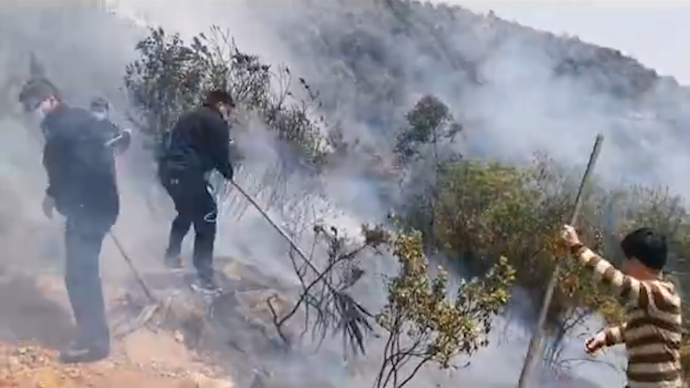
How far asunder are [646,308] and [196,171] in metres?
2.11

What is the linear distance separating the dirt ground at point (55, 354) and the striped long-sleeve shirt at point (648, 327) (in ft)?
5.61

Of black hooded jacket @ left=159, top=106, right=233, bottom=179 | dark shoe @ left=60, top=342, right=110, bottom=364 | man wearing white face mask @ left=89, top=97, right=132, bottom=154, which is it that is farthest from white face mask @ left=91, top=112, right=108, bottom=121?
dark shoe @ left=60, top=342, right=110, bottom=364

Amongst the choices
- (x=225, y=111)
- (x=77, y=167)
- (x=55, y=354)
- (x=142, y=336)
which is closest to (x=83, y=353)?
(x=55, y=354)

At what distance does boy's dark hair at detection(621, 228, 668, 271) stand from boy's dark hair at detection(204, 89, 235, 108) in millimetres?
2024

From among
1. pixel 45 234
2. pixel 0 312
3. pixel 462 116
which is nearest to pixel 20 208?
pixel 45 234

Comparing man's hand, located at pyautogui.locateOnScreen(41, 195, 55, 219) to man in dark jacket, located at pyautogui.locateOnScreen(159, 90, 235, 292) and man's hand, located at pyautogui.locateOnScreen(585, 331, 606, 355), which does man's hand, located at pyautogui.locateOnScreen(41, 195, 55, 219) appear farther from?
man's hand, located at pyautogui.locateOnScreen(585, 331, 606, 355)

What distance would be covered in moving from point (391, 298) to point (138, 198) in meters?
1.18

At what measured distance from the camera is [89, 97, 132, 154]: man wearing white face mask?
434 cm

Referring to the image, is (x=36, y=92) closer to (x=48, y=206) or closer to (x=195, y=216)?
(x=48, y=206)

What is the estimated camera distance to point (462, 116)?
214 inches

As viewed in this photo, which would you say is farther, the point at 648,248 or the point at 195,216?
the point at 195,216

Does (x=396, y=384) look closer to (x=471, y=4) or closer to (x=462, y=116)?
(x=462, y=116)

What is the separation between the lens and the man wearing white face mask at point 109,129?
171 inches

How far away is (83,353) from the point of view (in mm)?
4117
